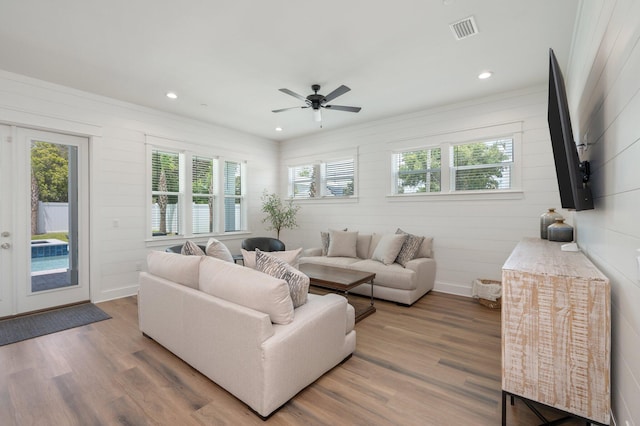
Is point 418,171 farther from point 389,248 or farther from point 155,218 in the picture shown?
point 155,218

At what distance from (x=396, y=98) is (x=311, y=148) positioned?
2447 millimetres

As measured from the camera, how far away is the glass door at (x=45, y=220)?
3.66 metres

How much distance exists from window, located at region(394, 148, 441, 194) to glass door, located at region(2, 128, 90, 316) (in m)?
4.92

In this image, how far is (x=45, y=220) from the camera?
12.8 ft

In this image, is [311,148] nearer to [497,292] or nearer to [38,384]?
[497,292]

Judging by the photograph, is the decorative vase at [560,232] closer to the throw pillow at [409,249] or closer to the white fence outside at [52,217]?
the throw pillow at [409,249]

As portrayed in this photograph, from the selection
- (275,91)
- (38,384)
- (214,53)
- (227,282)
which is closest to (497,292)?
(227,282)

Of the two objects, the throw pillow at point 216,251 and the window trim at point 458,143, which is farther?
the window trim at point 458,143

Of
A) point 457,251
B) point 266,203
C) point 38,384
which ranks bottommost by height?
point 38,384

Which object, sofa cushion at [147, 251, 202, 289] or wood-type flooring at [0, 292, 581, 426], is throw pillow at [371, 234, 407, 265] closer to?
wood-type flooring at [0, 292, 581, 426]

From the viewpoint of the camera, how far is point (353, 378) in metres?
2.30

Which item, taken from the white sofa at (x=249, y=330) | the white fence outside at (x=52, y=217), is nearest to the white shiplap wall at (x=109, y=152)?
the white fence outside at (x=52, y=217)

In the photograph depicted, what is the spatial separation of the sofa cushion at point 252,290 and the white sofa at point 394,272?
7.79 ft

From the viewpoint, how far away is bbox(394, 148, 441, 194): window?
4852 millimetres
